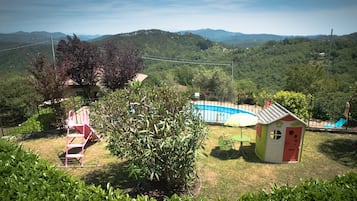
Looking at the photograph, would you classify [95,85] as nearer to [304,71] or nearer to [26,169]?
[26,169]

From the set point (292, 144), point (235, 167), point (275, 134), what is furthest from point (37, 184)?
point (292, 144)

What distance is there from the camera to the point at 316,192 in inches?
145

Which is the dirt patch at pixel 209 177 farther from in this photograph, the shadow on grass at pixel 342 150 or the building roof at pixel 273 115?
the shadow on grass at pixel 342 150

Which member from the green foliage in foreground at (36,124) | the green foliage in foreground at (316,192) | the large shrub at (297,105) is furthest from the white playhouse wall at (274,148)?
the green foliage in foreground at (36,124)

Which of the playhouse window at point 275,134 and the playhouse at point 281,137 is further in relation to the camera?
the playhouse window at point 275,134

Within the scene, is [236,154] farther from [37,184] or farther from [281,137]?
[37,184]

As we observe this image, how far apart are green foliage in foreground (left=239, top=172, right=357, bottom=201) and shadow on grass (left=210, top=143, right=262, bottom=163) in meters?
5.16

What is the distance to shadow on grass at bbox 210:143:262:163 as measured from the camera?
931cm

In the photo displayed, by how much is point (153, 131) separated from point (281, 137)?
528cm

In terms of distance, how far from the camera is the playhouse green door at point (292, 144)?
870 cm

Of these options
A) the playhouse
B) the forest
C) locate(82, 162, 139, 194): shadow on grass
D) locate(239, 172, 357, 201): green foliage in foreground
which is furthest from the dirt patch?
locate(239, 172, 357, 201): green foliage in foreground

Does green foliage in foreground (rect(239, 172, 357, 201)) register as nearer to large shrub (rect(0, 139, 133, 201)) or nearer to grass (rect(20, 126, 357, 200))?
large shrub (rect(0, 139, 133, 201))

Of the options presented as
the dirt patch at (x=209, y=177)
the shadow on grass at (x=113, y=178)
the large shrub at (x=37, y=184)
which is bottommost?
the dirt patch at (x=209, y=177)

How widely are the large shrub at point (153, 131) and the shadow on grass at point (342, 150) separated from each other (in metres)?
6.33
